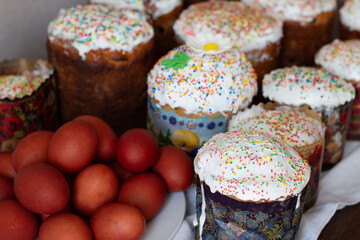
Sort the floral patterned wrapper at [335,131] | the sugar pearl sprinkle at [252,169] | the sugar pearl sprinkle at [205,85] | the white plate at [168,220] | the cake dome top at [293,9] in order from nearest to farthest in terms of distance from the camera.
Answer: the sugar pearl sprinkle at [252,169] < the white plate at [168,220] < the sugar pearl sprinkle at [205,85] < the floral patterned wrapper at [335,131] < the cake dome top at [293,9]

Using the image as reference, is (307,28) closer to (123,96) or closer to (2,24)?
(123,96)

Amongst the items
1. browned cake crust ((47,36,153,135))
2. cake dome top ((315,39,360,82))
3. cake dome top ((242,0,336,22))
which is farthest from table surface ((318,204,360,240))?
cake dome top ((242,0,336,22))

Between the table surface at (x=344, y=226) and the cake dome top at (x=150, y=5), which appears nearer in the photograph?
the table surface at (x=344, y=226)

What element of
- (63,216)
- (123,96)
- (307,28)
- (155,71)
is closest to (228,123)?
(155,71)

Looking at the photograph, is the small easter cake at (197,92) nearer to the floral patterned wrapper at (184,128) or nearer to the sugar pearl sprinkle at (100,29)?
the floral patterned wrapper at (184,128)

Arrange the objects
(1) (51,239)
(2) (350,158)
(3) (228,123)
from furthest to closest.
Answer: (2) (350,158) < (3) (228,123) < (1) (51,239)

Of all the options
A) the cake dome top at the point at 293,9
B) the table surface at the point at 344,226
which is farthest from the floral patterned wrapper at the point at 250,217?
the cake dome top at the point at 293,9
